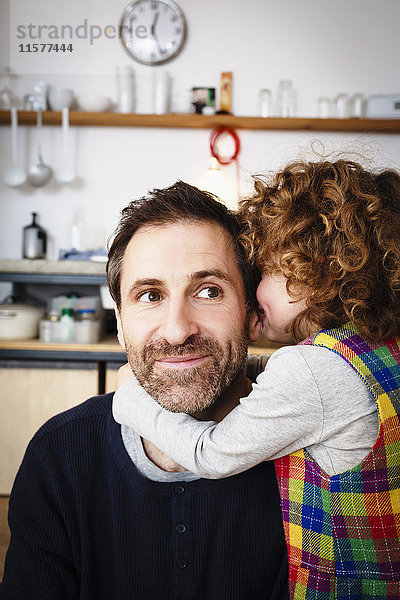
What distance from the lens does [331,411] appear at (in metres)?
1.10

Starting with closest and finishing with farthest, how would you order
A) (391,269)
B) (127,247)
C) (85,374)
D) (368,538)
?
(368,538) < (391,269) < (127,247) < (85,374)

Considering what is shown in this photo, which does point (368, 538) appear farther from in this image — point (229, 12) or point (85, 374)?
point (229, 12)

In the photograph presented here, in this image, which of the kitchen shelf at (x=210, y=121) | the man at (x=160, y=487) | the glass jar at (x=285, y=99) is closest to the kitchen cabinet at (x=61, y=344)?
the kitchen shelf at (x=210, y=121)

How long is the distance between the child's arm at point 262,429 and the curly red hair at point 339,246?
15 cm

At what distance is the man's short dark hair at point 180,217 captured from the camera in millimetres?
1319

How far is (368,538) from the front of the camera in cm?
112

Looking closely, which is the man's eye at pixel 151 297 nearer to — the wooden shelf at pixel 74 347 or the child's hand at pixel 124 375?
the child's hand at pixel 124 375

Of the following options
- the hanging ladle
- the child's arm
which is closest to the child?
the child's arm

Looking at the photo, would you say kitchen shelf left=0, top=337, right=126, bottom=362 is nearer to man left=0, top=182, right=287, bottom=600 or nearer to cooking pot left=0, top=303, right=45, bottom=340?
cooking pot left=0, top=303, right=45, bottom=340

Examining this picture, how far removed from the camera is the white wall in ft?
13.0

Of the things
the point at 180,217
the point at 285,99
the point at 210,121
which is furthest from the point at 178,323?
the point at 285,99

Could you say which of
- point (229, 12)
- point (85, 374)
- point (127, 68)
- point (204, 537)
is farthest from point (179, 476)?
point (229, 12)

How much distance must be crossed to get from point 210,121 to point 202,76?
15.3 inches

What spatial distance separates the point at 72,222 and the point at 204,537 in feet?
10.2
